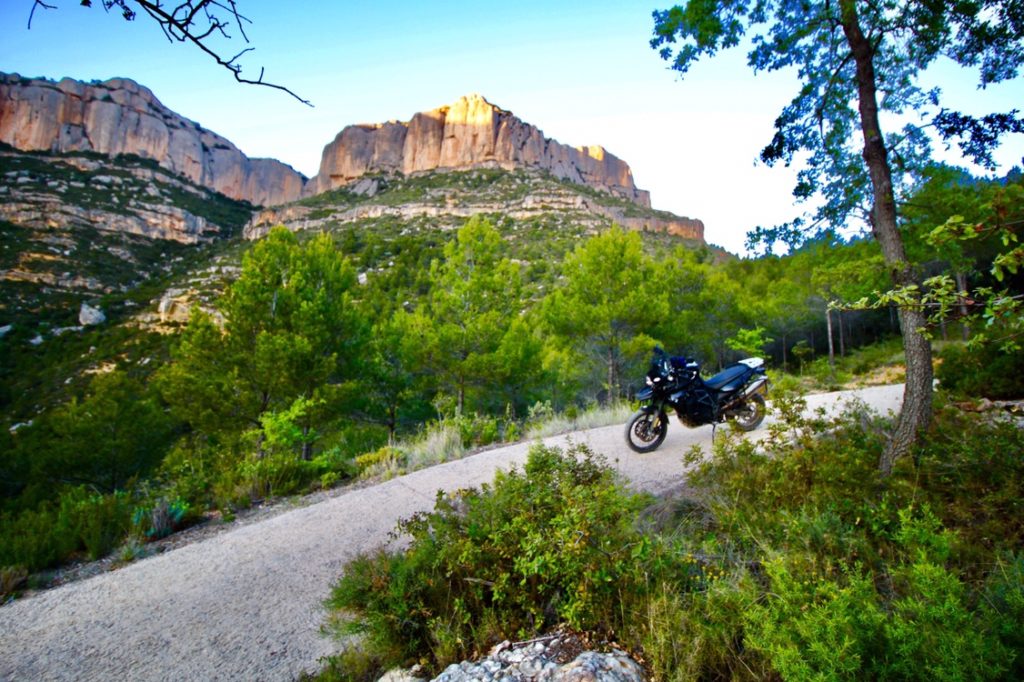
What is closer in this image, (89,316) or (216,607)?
(216,607)

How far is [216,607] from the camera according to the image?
10.6 feet

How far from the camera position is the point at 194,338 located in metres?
13.6

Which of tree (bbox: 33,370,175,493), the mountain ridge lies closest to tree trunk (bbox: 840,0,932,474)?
tree (bbox: 33,370,175,493)

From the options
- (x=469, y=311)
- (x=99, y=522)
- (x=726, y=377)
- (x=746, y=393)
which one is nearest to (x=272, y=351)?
(x=469, y=311)

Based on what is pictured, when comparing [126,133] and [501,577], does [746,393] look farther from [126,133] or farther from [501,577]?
[126,133]

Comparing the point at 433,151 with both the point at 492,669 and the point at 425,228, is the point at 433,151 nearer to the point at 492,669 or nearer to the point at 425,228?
the point at 425,228

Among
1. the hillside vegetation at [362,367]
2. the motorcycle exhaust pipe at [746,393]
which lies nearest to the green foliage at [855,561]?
the motorcycle exhaust pipe at [746,393]

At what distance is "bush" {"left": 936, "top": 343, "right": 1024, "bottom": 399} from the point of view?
20.4 feet

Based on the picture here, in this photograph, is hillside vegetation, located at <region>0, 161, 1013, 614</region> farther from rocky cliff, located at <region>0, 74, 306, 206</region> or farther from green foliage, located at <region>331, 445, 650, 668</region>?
rocky cliff, located at <region>0, 74, 306, 206</region>

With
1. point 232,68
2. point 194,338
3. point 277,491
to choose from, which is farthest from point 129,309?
point 232,68

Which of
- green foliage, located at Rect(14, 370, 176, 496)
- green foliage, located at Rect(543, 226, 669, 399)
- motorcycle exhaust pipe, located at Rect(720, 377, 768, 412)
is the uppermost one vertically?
green foliage, located at Rect(543, 226, 669, 399)

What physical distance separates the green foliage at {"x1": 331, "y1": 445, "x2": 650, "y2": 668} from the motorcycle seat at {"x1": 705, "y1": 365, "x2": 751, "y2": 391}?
11.2 feet

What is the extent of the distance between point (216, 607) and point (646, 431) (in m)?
4.80

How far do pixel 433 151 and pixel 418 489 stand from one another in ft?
346
